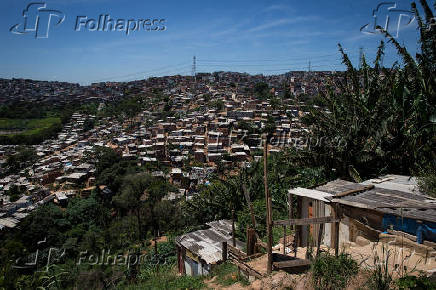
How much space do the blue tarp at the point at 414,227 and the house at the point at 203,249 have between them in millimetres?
3770

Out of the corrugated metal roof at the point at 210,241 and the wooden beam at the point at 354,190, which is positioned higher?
the wooden beam at the point at 354,190

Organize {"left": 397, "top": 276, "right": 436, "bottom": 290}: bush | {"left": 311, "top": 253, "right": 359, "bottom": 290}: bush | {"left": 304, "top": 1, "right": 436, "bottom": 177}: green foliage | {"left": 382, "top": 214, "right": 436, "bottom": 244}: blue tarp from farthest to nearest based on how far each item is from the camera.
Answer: {"left": 304, "top": 1, "right": 436, "bottom": 177}: green foliage
{"left": 382, "top": 214, "right": 436, "bottom": 244}: blue tarp
{"left": 311, "top": 253, "right": 359, "bottom": 290}: bush
{"left": 397, "top": 276, "right": 436, "bottom": 290}: bush

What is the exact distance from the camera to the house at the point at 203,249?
7.41 metres

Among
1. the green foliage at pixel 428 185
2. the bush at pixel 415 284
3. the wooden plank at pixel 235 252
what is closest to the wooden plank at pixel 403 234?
the green foliage at pixel 428 185

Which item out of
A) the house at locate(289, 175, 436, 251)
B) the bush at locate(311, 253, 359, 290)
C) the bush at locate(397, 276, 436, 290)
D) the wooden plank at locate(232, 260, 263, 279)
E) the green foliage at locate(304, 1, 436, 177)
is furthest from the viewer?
the green foliage at locate(304, 1, 436, 177)

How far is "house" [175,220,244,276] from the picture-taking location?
24.3 feet

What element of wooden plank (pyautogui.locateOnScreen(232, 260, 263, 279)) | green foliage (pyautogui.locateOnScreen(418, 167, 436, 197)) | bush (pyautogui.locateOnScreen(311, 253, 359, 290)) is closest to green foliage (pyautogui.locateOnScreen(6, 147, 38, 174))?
wooden plank (pyautogui.locateOnScreen(232, 260, 263, 279))

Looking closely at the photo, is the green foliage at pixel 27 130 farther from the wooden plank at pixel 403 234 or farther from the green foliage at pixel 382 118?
the wooden plank at pixel 403 234

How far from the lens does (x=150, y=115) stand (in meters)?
59.8

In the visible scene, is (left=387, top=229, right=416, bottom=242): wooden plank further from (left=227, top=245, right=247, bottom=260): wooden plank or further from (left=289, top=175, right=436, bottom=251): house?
(left=227, top=245, right=247, bottom=260): wooden plank

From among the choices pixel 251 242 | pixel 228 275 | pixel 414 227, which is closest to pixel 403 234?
pixel 414 227

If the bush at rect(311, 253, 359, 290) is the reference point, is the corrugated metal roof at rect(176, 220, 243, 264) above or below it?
below

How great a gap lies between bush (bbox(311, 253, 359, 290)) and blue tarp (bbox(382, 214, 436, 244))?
91cm

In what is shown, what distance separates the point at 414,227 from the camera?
4.20 metres
